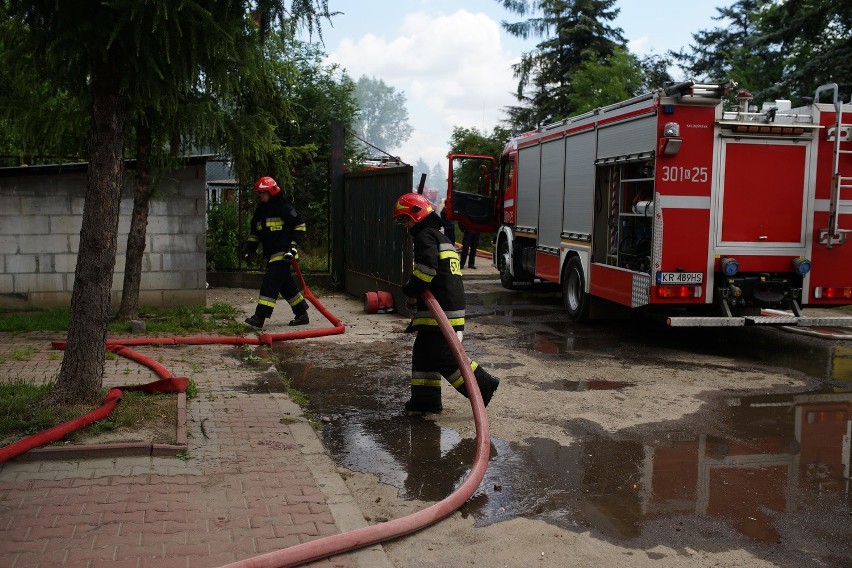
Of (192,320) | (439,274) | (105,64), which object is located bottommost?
(192,320)

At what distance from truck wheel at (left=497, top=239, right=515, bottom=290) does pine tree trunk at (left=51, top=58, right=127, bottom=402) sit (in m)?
9.83

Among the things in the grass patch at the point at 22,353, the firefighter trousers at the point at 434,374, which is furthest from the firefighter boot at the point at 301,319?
the firefighter trousers at the point at 434,374

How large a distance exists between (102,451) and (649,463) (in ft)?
11.6

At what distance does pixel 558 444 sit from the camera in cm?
602

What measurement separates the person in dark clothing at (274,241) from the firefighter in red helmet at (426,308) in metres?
3.98

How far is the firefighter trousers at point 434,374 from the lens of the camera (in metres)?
6.36

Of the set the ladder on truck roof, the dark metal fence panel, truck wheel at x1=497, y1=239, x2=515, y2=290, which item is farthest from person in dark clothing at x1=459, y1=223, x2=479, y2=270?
the ladder on truck roof

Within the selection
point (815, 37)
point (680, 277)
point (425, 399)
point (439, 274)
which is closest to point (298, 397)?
point (425, 399)

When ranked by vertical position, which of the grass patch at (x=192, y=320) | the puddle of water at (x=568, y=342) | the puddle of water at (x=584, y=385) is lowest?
the puddle of water at (x=584, y=385)

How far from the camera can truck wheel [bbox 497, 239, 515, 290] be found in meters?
15.2

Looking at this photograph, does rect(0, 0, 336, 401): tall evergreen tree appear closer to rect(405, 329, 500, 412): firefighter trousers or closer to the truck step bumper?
rect(405, 329, 500, 412): firefighter trousers

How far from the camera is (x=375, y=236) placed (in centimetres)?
1258

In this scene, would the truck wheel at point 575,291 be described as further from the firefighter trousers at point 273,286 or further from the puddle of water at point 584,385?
the firefighter trousers at point 273,286

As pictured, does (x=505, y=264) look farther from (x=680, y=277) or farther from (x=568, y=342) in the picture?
(x=680, y=277)
